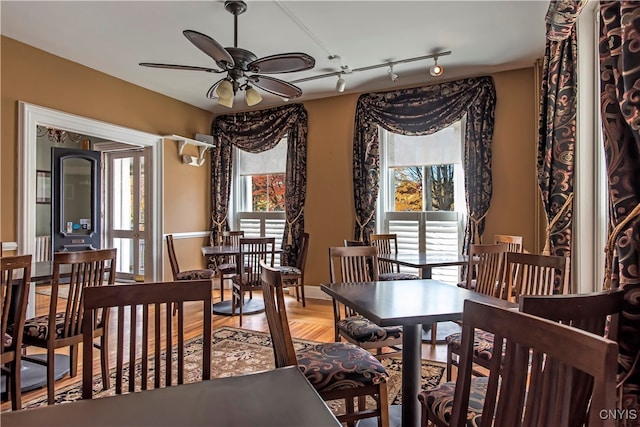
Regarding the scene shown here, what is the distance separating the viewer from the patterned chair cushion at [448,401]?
1310 millimetres

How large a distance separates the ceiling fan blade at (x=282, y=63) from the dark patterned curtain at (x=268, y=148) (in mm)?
2506

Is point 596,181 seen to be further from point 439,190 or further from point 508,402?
point 508,402

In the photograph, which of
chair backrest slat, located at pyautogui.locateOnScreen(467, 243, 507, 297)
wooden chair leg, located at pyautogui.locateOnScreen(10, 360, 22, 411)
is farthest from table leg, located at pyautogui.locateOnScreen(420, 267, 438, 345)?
wooden chair leg, located at pyautogui.locateOnScreen(10, 360, 22, 411)

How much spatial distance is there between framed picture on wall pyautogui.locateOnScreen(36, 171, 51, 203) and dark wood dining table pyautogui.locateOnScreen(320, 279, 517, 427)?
6242 millimetres

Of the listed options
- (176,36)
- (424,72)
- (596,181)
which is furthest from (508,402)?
(424,72)

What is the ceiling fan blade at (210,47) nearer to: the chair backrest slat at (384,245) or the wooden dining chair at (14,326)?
the wooden dining chair at (14,326)

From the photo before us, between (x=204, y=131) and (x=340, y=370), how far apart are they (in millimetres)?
5102

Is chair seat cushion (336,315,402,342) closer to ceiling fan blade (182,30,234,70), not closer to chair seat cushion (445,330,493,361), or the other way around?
chair seat cushion (445,330,493,361)

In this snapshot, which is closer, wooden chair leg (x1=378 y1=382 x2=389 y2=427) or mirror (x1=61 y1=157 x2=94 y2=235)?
wooden chair leg (x1=378 y1=382 x2=389 y2=427)

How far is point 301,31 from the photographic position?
3.30m

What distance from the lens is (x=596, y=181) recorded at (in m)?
2.77

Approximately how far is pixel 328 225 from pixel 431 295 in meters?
3.29

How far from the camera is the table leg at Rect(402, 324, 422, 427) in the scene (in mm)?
1880

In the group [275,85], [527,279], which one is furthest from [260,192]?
[527,279]
